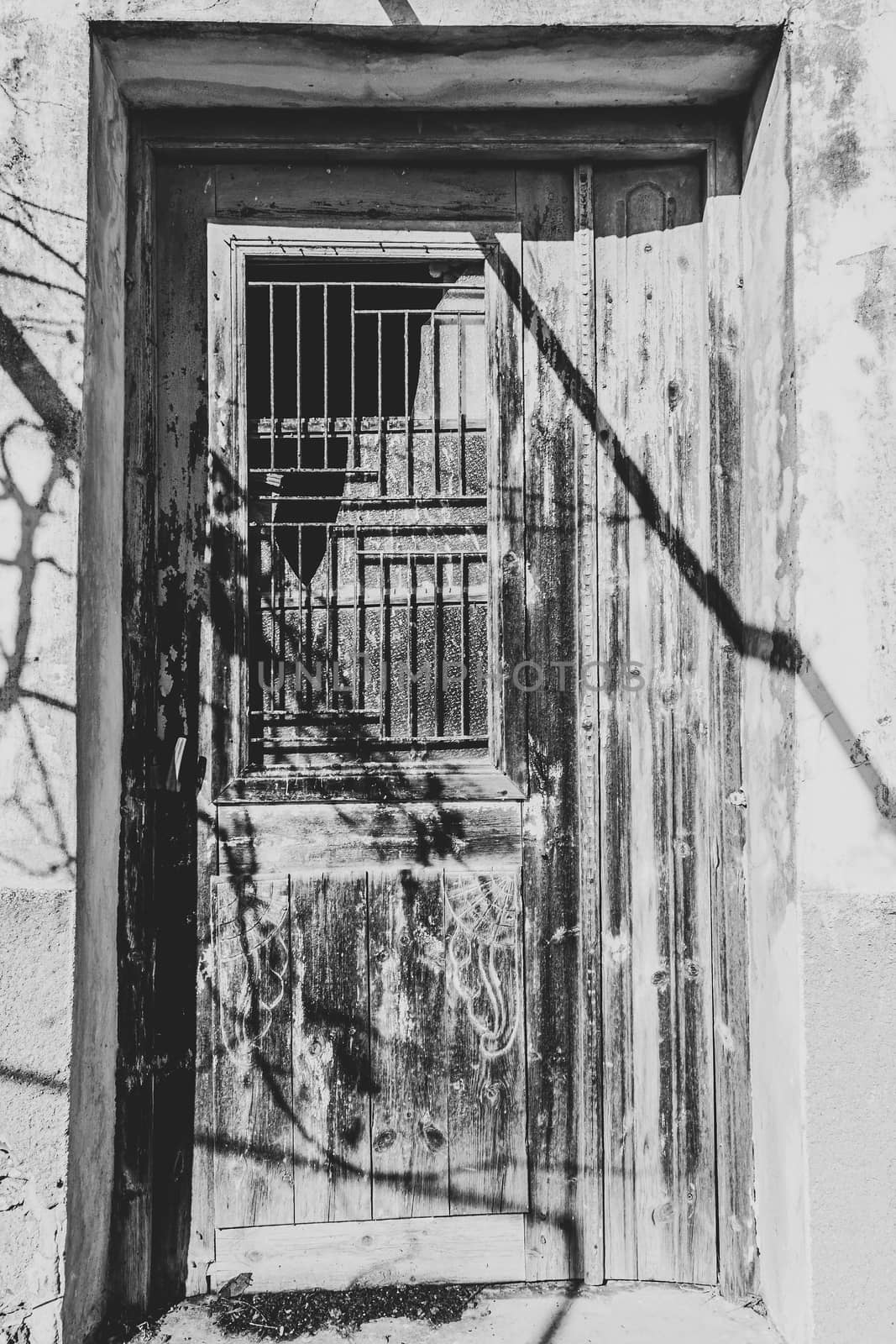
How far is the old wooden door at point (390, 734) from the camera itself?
→ 2.33 meters

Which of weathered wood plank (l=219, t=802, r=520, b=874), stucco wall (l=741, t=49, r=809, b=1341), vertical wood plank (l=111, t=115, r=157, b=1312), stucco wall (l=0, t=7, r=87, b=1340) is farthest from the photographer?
weathered wood plank (l=219, t=802, r=520, b=874)

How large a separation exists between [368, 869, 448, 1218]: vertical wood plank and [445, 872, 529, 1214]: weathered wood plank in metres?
0.03

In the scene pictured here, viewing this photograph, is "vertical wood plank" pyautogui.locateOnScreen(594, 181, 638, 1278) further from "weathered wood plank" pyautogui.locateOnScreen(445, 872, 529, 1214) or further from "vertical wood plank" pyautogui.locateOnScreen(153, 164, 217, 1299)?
"vertical wood plank" pyautogui.locateOnScreen(153, 164, 217, 1299)

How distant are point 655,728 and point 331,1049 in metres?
1.23

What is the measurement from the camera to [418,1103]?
234cm

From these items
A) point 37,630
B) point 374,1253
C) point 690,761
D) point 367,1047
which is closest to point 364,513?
point 37,630

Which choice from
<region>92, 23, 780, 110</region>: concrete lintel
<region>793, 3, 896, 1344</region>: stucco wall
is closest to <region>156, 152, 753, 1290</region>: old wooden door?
<region>92, 23, 780, 110</region>: concrete lintel

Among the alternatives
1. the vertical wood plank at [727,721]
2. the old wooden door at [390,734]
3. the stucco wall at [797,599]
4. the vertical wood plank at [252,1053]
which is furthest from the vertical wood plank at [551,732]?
the vertical wood plank at [252,1053]

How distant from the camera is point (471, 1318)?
2195 millimetres

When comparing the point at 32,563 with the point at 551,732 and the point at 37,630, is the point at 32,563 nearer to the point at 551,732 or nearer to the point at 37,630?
the point at 37,630

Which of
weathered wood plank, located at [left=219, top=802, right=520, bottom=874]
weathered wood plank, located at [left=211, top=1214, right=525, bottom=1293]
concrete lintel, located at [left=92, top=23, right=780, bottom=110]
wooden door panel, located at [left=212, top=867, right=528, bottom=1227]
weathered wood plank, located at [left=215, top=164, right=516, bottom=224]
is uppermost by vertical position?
concrete lintel, located at [left=92, top=23, right=780, bottom=110]

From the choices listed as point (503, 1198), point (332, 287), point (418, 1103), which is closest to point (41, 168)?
point (332, 287)

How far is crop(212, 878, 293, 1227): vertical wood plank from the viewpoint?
91.2 inches

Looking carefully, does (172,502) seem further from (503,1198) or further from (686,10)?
(503,1198)
